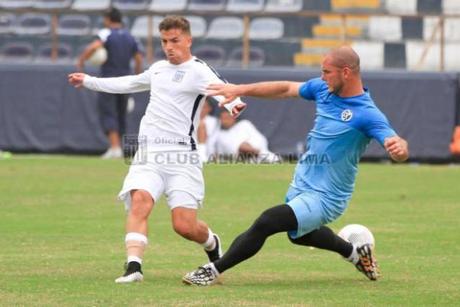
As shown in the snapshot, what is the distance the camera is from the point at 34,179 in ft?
61.2

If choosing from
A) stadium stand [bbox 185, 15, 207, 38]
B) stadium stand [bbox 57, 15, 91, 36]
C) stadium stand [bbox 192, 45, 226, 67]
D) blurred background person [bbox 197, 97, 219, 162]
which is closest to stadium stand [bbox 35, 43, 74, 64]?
stadium stand [bbox 57, 15, 91, 36]

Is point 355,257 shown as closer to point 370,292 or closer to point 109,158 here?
point 370,292

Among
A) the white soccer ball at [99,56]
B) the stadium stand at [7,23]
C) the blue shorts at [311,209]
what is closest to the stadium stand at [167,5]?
the stadium stand at [7,23]

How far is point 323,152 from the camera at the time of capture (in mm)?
9312

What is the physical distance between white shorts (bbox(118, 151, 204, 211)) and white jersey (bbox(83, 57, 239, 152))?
0.10 metres

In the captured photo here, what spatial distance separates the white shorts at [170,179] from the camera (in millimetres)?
9578

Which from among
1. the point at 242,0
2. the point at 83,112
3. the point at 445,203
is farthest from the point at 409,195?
the point at 242,0

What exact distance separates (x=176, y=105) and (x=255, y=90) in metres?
0.83

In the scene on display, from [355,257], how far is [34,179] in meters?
9.78

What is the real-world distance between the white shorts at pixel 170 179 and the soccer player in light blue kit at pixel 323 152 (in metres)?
0.63

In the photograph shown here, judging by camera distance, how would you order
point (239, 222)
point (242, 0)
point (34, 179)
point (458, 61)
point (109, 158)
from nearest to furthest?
point (239, 222) < point (34, 179) < point (109, 158) < point (458, 61) < point (242, 0)

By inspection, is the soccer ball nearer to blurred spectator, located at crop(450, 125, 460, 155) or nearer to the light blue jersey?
the light blue jersey

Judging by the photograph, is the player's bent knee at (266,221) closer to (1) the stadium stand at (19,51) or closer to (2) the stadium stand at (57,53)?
(2) the stadium stand at (57,53)

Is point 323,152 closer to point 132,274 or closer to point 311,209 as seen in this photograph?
point 311,209
